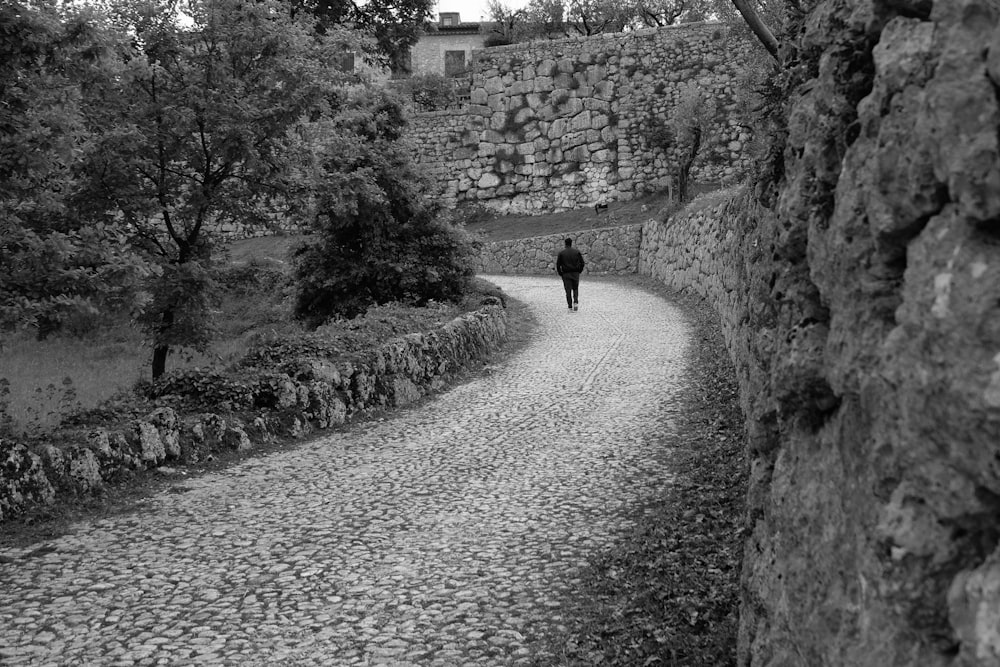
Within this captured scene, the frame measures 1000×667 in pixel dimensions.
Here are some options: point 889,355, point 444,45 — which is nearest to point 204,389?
point 889,355

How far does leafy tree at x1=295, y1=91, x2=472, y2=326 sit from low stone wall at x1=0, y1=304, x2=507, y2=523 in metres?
3.01

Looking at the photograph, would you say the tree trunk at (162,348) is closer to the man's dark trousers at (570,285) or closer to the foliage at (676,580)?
the foliage at (676,580)

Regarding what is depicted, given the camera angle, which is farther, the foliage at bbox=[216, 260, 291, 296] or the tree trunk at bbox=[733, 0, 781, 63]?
the foliage at bbox=[216, 260, 291, 296]

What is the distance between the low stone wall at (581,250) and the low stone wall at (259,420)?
56.2 feet

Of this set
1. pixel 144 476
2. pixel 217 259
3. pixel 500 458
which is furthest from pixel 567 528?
pixel 217 259

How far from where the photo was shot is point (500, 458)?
862cm

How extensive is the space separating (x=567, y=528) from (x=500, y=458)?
211 centimetres

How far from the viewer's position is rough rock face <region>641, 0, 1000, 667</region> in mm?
1733

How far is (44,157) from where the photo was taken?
22.9 feet

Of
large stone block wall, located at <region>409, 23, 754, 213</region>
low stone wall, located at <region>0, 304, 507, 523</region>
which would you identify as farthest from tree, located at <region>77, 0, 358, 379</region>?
large stone block wall, located at <region>409, 23, 754, 213</region>

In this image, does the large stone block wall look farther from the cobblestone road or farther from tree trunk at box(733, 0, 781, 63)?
the cobblestone road

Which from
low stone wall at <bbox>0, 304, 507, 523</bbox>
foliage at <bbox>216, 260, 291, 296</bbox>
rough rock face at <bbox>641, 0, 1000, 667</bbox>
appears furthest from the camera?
foliage at <bbox>216, 260, 291, 296</bbox>

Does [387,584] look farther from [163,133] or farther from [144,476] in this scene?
[163,133]

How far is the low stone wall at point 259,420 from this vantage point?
7.02 meters
